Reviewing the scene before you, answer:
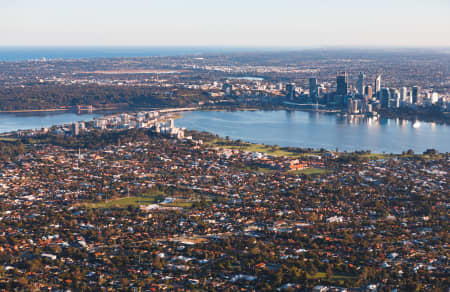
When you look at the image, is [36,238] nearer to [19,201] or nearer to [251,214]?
[19,201]

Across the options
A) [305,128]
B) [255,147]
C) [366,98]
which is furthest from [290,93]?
[255,147]

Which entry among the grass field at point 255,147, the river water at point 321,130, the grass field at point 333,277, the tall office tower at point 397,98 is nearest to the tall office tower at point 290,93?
the river water at point 321,130

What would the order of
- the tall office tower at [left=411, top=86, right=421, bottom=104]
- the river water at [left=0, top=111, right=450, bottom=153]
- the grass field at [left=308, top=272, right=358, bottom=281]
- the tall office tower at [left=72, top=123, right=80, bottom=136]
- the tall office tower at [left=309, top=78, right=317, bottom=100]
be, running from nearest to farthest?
the grass field at [left=308, top=272, right=358, bottom=281] → the river water at [left=0, top=111, right=450, bottom=153] → the tall office tower at [left=72, top=123, right=80, bottom=136] → the tall office tower at [left=411, top=86, right=421, bottom=104] → the tall office tower at [left=309, top=78, right=317, bottom=100]

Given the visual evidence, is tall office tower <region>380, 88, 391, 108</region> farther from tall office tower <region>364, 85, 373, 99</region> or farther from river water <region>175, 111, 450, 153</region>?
river water <region>175, 111, 450, 153</region>

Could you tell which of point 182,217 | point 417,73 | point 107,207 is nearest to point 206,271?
point 182,217

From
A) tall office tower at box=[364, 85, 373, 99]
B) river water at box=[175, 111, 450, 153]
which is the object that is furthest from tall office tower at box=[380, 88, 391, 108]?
river water at box=[175, 111, 450, 153]

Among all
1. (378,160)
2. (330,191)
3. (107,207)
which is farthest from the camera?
(378,160)

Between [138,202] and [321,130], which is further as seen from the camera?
[321,130]

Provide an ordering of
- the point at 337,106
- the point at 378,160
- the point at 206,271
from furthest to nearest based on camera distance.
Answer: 1. the point at 337,106
2. the point at 378,160
3. the point at 206,271

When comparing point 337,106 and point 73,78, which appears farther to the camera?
point 73,78

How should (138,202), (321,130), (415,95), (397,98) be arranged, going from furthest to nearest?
1. (415,95)
2. (397,98)
3. (321,130)
4. (138,202)

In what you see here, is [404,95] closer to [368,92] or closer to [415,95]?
[415,95]
